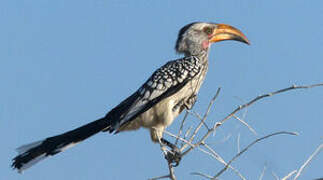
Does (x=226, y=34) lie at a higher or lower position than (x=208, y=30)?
lower

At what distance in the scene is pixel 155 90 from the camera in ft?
16.5

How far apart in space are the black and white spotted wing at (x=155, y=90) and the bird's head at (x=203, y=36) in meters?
0.50

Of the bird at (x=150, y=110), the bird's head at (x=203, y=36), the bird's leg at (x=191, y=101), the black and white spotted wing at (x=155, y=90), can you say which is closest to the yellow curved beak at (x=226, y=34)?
→ the bird's head at (x=203, y=36)

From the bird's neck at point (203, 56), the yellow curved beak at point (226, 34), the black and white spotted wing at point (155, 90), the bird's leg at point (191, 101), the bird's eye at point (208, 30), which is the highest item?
the bird's eye at point (208, 30)

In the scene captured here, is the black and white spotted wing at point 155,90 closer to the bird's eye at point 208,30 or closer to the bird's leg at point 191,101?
the bird's leg at point 191,101

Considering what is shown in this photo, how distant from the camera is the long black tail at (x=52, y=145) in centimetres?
457

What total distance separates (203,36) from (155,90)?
4.04 feet

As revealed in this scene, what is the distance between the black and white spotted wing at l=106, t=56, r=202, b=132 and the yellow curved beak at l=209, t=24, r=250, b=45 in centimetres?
64

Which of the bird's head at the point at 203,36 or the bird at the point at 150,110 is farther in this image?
the bird's head at the point at 203,36

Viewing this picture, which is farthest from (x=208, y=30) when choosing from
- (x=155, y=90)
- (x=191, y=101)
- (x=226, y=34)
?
(x=155, y=90)

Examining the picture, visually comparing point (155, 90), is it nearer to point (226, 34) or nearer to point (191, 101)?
Result: point (191, 101)

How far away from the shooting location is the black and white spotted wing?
15.8 feet

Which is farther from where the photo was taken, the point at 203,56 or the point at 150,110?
the point at 203,56

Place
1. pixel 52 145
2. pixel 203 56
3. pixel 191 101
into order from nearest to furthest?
pixel 52 145 → pixel 191 101 → pixel 203 56
